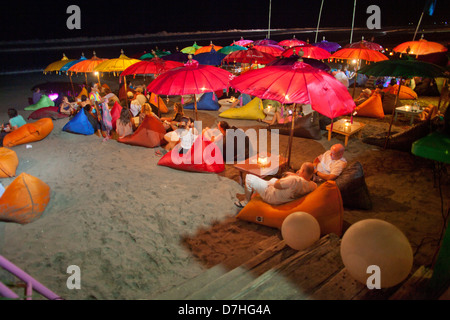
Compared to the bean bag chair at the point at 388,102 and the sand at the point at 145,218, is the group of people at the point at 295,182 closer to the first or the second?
the sand at the point at 145,218

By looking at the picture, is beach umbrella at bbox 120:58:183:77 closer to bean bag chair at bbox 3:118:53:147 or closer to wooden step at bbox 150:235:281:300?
bean bag chair at bbox 3:118:53:147

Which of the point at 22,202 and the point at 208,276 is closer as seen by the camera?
the point at 208,276

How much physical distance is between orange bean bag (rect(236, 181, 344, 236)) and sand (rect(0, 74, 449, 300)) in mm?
322

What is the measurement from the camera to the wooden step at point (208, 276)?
3.31 m

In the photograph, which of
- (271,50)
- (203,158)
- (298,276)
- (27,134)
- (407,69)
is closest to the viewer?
(298,276)

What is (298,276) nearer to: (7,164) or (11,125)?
(7,164)

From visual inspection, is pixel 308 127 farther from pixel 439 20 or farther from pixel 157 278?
pixel 439 20

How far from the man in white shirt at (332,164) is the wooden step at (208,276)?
1910 mm

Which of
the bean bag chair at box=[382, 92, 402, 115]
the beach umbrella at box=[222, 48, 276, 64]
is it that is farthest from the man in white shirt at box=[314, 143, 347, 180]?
the bean bag chair at box=[382, 92, 402, 115]

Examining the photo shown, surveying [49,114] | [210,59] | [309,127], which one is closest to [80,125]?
[49,114]

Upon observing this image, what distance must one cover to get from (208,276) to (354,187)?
10.1 ft

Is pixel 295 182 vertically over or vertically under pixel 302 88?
under

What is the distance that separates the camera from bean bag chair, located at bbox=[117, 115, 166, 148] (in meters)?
8.30

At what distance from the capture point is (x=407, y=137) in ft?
24.8
